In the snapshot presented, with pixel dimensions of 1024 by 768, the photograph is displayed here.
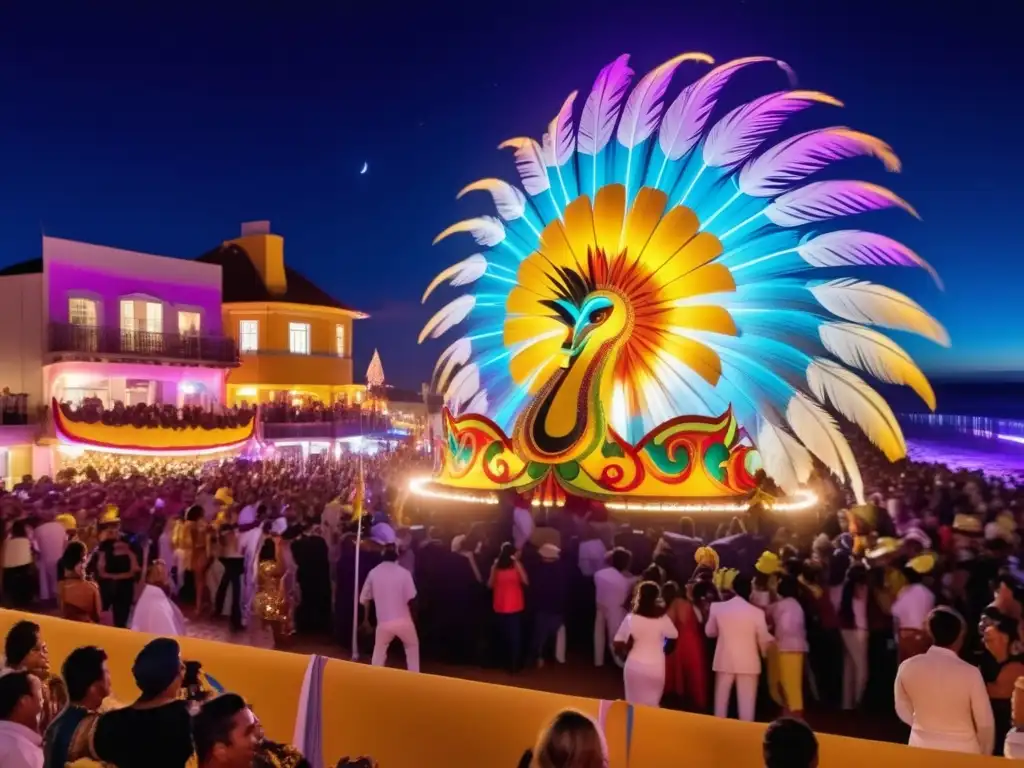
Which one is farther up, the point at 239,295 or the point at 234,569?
the point at 239,295

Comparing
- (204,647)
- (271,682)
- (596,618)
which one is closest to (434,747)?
(271,682)

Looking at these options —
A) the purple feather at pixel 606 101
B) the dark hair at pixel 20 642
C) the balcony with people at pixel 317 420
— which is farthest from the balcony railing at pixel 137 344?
the dark hair at pixel 20 642

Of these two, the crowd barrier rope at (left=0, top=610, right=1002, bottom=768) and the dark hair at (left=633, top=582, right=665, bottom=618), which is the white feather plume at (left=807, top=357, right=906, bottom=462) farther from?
the crowd barrier rope at (left=0, top=610, right=1002, bottom=768)

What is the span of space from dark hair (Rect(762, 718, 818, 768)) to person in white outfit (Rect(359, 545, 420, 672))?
5.27m

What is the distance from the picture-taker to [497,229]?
21891mm

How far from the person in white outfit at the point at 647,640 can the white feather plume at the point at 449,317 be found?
1519 cm

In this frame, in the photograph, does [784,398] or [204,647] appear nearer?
[204,647]

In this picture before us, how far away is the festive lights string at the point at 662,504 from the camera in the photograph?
684 inches

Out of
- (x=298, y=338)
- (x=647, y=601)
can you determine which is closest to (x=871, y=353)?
(x=647, y=601)

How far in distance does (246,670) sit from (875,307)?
41.4 feet

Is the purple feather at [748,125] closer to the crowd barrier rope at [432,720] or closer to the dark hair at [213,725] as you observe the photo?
the crowd barrier rope at [432,720]

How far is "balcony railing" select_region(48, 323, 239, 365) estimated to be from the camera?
27.6 metres

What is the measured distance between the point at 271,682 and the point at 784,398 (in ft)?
43.8

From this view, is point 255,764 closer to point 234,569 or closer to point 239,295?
point 234,569
